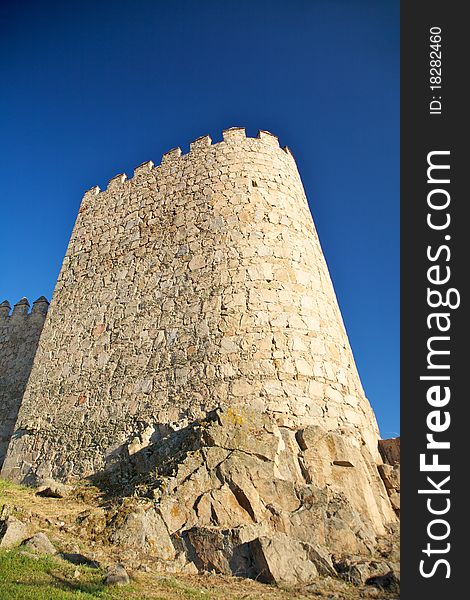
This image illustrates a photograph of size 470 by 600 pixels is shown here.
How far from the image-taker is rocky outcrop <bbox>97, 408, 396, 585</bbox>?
6473 mm

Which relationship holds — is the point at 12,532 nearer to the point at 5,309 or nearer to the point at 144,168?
the point at 144,168

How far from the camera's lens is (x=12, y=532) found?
644 centimetres

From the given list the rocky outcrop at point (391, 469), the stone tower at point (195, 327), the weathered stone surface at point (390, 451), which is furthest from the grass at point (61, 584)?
the weathered stone surface at point (390, 451)

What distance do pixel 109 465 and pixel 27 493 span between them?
1.60 m

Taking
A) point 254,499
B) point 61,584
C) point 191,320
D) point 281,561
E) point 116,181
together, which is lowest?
point 61,584

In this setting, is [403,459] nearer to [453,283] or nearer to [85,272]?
[453,283]

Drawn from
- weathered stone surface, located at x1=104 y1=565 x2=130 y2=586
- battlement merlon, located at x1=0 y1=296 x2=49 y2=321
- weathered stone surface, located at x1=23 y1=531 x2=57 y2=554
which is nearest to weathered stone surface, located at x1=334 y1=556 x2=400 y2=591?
weathered stone surface, located at x1=104 y1=565 x2=130 y2=586

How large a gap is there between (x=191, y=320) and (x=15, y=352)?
29.8 feet

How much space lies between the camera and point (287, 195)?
12695mm

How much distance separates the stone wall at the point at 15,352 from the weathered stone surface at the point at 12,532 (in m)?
8.64

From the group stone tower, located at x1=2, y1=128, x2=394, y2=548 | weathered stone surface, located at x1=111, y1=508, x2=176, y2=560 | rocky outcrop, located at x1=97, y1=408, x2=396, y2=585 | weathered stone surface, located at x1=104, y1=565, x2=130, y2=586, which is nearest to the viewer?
weathered stone surface, located at x1=104, y1=565, x2=130, y2=586

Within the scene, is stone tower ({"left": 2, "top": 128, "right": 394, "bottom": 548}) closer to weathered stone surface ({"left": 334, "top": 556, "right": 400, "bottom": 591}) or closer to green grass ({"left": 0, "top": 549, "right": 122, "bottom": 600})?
weathered stone surface ({"left": 334, "top": 556, "right": 400, "bottom": 591})

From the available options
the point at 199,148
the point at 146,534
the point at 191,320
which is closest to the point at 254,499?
the point at 146,534

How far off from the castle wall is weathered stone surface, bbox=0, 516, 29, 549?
3293 millimetres
